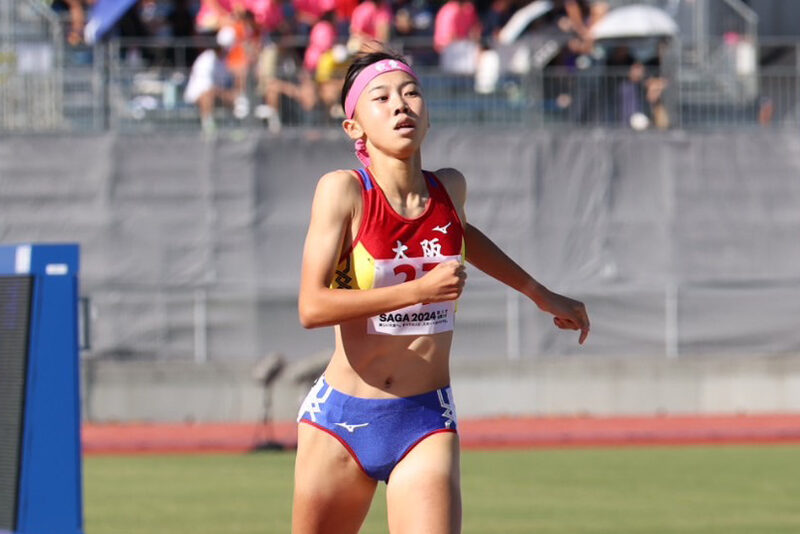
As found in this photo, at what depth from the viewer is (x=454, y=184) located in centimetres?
598

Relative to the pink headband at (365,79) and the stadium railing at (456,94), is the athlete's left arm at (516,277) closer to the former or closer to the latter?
the pink headband at (365,79)

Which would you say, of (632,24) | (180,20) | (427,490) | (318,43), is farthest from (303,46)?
(427,490)

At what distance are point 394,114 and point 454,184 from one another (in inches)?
16.0

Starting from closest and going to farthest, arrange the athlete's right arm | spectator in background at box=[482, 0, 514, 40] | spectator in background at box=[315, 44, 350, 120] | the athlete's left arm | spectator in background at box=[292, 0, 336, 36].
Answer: the athlete's right arm → the athlete's left arm → spectator in background at box=[315, 44, 350, 120] → spectator in background at box=[292, 0, 336, 36] → spectator in background at box=[482, 0, 514, 40]

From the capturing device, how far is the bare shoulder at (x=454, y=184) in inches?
234

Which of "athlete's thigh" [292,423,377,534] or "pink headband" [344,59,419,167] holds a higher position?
"pink headband" [344,59,419,167]

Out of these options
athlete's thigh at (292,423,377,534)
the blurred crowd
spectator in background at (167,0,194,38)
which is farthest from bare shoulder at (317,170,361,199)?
spectator in background at (167,0,194,38)

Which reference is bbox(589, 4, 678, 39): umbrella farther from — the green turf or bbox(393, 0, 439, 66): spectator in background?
the green turf

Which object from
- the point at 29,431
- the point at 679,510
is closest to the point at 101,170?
the point at 679,510

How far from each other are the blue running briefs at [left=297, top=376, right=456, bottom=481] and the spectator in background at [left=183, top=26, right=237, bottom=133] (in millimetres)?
15558

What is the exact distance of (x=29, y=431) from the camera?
7352 mm

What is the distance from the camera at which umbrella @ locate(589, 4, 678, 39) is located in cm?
2210

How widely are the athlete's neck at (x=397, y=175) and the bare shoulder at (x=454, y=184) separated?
0.53ft

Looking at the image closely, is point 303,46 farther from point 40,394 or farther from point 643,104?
point 40,394
